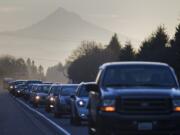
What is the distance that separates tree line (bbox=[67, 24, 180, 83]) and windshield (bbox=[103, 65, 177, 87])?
1767 inches

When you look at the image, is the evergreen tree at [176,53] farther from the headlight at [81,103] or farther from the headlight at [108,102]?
the headlight at [108,102]

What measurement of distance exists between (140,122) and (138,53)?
69806 mm

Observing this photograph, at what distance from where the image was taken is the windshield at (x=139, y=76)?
62.5ft

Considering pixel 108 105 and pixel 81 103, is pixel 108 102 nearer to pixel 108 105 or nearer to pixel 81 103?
pixel 108 105

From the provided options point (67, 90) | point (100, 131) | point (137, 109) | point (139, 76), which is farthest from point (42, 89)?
point (137, 109)

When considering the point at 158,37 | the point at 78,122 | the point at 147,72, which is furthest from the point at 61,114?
the point at 158,37

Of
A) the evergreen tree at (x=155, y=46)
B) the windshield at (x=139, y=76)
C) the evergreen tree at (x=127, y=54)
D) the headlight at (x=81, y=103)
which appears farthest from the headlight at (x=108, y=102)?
the evergreen tree at (x=127, y=54)

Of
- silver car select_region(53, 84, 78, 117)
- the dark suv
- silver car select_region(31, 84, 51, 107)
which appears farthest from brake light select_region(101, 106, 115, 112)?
silver car select_region(31, 84, 51, 107)

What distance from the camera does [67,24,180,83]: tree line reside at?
222ft

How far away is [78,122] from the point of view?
1224 inches

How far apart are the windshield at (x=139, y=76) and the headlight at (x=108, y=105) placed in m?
0.91

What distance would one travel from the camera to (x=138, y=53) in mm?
87375

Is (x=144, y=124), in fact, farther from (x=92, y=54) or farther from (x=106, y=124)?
(x=92, y=54)

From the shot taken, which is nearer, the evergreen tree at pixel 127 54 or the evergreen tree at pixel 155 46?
the evergreen tree at pixel 155 46
